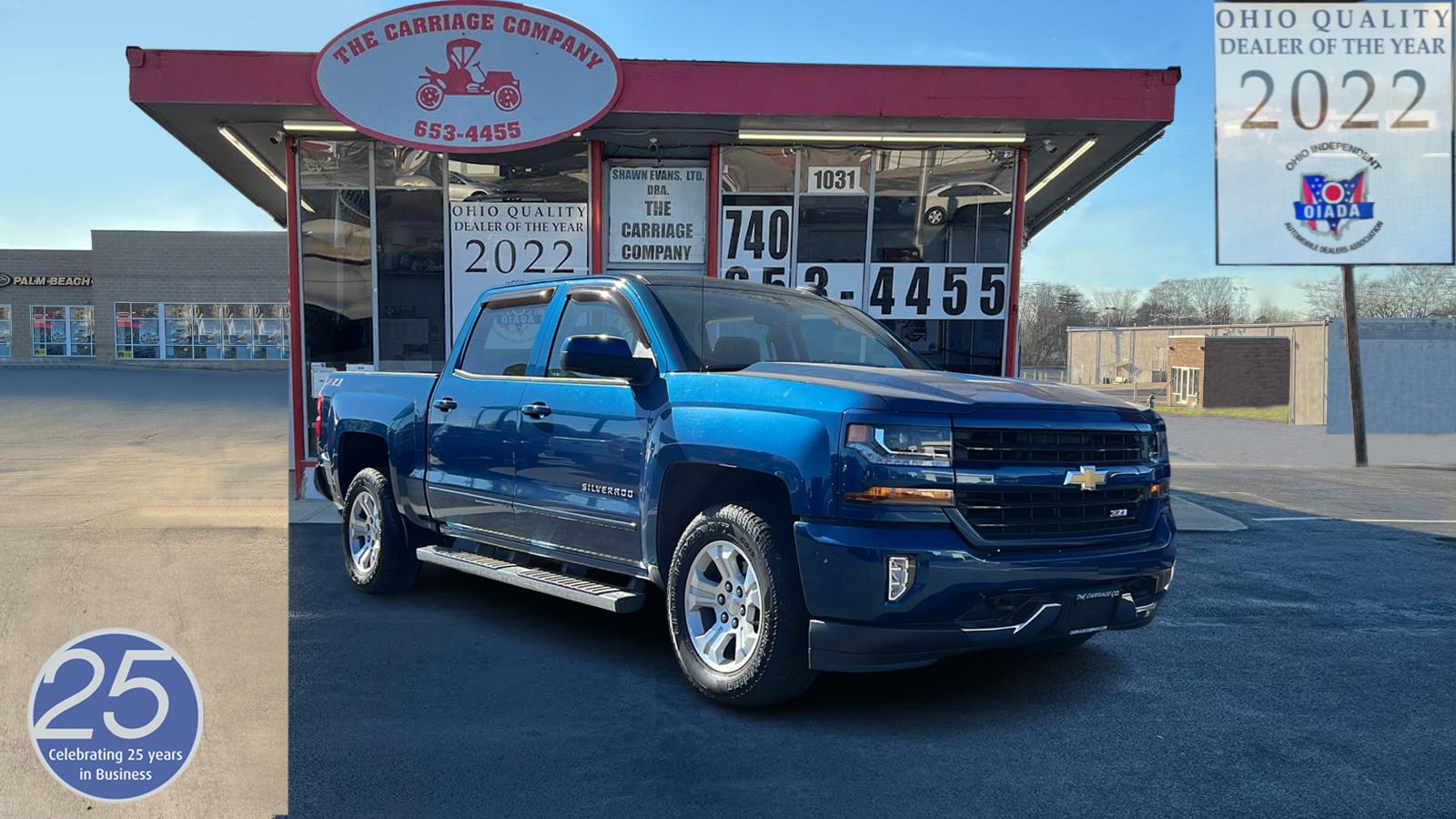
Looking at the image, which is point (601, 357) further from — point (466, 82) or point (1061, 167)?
point (1061, 167)

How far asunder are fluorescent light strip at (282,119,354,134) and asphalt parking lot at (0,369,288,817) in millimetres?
3954

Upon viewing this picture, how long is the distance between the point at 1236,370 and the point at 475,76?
147ft

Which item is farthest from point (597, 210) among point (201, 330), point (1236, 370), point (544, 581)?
point (1236, 370)

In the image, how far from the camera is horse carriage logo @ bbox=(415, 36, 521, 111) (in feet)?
36.6

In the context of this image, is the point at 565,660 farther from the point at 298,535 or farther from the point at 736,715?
the point at 298,535

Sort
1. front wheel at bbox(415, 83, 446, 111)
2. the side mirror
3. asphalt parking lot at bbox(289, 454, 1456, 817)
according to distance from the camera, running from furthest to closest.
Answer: front wheel at bbox(415, 83, 446, 111) < the side mirror < asphalt parking lot at bbox(289, 454, 1456, 817)

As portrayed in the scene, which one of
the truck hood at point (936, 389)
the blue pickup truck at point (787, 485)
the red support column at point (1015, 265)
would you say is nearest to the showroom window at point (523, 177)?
the red support column at point (1015, 265)

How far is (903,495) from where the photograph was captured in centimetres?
425

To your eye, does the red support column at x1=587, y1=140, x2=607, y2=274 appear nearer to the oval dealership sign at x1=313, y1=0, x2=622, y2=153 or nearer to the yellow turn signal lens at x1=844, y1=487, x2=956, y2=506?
the oval dealership sign at x1=313, y1=0, x2=622, y2=153

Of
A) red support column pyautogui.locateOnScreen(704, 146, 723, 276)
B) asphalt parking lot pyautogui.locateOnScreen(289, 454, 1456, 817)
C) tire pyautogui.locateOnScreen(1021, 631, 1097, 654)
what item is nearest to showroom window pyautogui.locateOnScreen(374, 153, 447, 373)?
red support column pyautogui.locateOnScreen(704, 146, 723, 276)

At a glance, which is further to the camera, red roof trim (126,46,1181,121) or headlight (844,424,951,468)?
red roof trim (126,46,1181,121)

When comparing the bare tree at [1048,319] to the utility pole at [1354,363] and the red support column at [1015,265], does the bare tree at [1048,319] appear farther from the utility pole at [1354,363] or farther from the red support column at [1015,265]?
the red support column at [1015,265]

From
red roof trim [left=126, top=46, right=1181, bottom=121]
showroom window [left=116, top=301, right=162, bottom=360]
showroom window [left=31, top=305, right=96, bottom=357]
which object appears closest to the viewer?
red roof trim [left=126, top=46, right=1181, bottom=121]

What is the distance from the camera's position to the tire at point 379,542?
6977 millimetres
